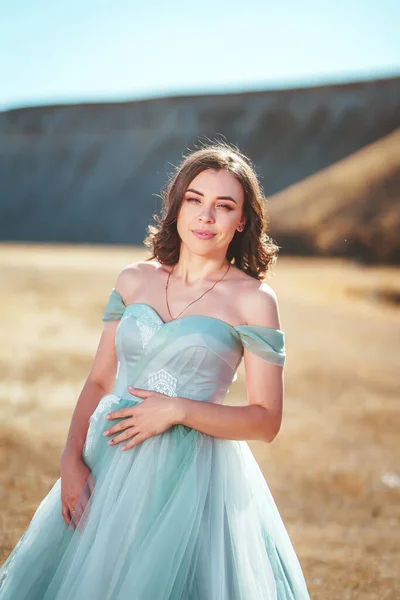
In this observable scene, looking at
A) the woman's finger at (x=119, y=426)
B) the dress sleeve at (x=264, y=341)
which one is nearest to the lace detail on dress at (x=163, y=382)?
the woman's finger at (x=119, y=426)

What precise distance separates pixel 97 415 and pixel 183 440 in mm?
279

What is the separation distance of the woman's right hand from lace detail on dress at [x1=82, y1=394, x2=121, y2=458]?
0.04 meters

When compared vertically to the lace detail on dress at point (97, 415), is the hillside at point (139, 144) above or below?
above

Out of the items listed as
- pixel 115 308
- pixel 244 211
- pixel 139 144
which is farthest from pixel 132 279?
pixel 139 144

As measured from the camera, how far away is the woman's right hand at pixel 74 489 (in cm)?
213

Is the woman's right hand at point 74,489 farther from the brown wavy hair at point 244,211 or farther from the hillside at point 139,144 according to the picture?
the hillside at point 139,144

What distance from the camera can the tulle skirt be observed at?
1962 millimetres

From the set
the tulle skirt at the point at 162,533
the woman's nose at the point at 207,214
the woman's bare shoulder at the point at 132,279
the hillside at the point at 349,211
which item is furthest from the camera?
the hillside at the point at 349,211

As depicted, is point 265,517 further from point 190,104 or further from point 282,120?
point 190,104

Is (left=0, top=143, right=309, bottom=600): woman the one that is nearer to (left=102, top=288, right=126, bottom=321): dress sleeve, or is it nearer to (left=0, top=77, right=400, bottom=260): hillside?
(left=102, top=288, right=126, bottom=321): dress sleeve

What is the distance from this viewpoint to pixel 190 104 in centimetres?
5162

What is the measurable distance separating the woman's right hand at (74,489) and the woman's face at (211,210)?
69 cm

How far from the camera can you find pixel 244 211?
2312 millimetres

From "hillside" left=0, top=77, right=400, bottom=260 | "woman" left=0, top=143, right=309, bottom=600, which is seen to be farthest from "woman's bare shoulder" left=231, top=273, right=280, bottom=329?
"hillside" left=0, top=77, right=400, bottom=260
